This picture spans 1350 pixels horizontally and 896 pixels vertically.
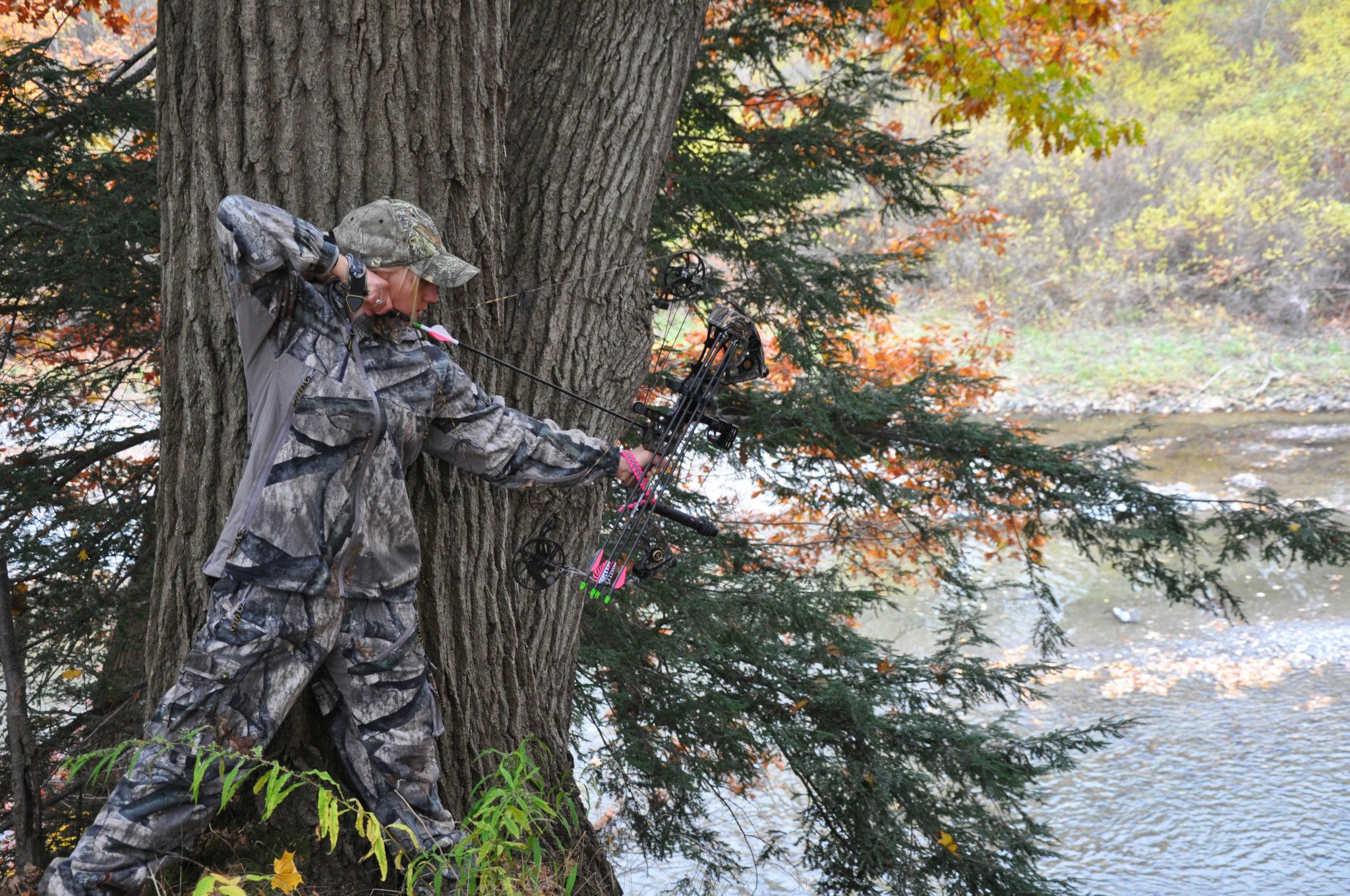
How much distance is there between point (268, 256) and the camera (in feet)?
6.82

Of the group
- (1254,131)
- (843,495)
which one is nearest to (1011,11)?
(843,495)

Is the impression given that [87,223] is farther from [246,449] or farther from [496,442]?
[496,442]

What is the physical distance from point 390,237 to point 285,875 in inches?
55.0

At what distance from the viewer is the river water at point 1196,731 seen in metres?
7.70

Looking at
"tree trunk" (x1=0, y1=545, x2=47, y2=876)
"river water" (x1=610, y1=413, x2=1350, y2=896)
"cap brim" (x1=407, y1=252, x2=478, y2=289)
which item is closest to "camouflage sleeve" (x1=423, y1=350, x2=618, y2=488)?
"cap brim" (x1=407, y1=252, x2=478, y2=289)

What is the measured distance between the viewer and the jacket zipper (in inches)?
90.4

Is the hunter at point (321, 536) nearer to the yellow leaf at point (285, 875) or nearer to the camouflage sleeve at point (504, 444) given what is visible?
the camouflage sleeve at point (504, 444)

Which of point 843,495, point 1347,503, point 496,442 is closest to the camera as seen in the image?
point 496,442

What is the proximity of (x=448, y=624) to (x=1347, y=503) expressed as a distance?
13566 millimetres

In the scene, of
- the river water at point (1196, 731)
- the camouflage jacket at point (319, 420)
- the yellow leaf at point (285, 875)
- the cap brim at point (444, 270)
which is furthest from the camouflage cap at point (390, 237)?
the river water at point (1196, 731)

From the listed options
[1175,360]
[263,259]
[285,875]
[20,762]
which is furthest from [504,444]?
[1175,360]

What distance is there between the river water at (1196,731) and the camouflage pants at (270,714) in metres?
3.73

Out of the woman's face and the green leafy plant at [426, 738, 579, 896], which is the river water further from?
the woman's face

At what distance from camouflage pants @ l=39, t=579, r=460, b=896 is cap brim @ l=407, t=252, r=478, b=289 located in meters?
0.76
